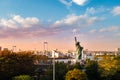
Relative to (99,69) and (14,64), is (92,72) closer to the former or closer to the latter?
(99,69)

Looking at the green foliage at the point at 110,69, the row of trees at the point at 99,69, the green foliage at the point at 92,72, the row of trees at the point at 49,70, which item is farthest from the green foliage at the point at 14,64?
the green foliage at the point at 110,69

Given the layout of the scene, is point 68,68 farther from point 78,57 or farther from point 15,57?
point 78,57

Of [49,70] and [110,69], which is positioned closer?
[49,70]

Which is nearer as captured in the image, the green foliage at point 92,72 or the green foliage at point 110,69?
the green foliage at point 110,69

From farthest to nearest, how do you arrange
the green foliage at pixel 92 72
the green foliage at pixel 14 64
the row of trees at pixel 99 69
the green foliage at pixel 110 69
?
the green foliage at pixel 92 72
the green foliage at pixel 110 69
the row of trees at pixel 99 69
the green foliage at pixel 14 64

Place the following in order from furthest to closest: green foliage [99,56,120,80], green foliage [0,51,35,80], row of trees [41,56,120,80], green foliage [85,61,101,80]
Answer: green foliage [85,61,101,80] < green foliage [99,56,120,80] < row of trees [41,56,120,80] < green foliage [0,51,35,80]

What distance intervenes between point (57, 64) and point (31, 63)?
10.9 feet

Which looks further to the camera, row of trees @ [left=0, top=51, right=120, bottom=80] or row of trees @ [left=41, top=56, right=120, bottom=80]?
row of trees @ [left=41, top=56, right=120, bottom=80]

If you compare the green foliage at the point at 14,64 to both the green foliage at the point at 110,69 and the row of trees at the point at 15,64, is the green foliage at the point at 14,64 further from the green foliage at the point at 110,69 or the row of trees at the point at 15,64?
the green foliage at the point at 110,69

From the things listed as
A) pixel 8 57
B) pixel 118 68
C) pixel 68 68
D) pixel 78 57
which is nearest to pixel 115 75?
pixel 118 68

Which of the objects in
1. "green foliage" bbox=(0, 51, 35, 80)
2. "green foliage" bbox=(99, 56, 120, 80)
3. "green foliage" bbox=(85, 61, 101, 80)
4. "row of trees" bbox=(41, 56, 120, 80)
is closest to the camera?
"green foliage" bbox=(0, 51, 35, 80)

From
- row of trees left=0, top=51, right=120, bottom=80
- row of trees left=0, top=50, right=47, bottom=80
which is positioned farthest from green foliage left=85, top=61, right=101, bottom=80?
row of trees left=0, top=50, right=47, bottom=80

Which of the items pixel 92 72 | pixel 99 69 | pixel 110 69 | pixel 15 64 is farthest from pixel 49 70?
pixel 110 69

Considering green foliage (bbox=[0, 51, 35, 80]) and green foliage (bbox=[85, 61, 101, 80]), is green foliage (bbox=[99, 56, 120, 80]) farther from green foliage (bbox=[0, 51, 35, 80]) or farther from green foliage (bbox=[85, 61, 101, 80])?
green foliage (bbox=[0, 51, 35, 80])
